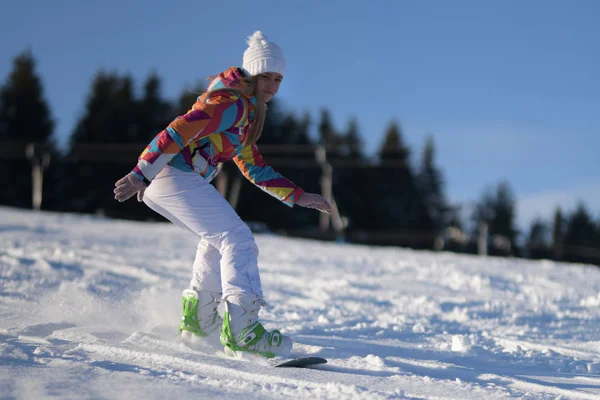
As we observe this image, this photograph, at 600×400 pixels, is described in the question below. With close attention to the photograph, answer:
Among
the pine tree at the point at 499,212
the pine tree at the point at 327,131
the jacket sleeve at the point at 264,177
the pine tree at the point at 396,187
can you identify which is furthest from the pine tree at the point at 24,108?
the pine tree at the point at 499,212

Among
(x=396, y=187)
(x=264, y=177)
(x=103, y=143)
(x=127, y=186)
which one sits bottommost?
(x=127, y=186)

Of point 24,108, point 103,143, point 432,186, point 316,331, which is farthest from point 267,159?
point 316,331

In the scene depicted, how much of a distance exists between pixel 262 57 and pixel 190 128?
1.53 ft

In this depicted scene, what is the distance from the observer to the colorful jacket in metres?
2.40

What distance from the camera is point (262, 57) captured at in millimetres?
2596

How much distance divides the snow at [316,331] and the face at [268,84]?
114 cm

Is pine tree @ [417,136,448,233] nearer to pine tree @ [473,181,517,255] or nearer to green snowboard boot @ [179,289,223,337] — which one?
pine tree @ [473,181,517,255]

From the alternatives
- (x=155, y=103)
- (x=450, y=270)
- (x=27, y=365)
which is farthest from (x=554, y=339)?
(x=155, y=103)

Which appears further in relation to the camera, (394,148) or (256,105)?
(394,148)

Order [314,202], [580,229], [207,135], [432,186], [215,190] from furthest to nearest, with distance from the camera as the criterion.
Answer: [580,229] → [432,186] → [314,202] → [215,190] → [207,135]

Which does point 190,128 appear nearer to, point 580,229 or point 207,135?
point 207,135

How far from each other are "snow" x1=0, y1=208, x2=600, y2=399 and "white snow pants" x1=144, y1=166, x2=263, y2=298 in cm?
33

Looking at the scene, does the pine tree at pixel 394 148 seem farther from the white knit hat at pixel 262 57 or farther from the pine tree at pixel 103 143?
the white knit hat at pixel 262 57

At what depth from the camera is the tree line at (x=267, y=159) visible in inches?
1094
